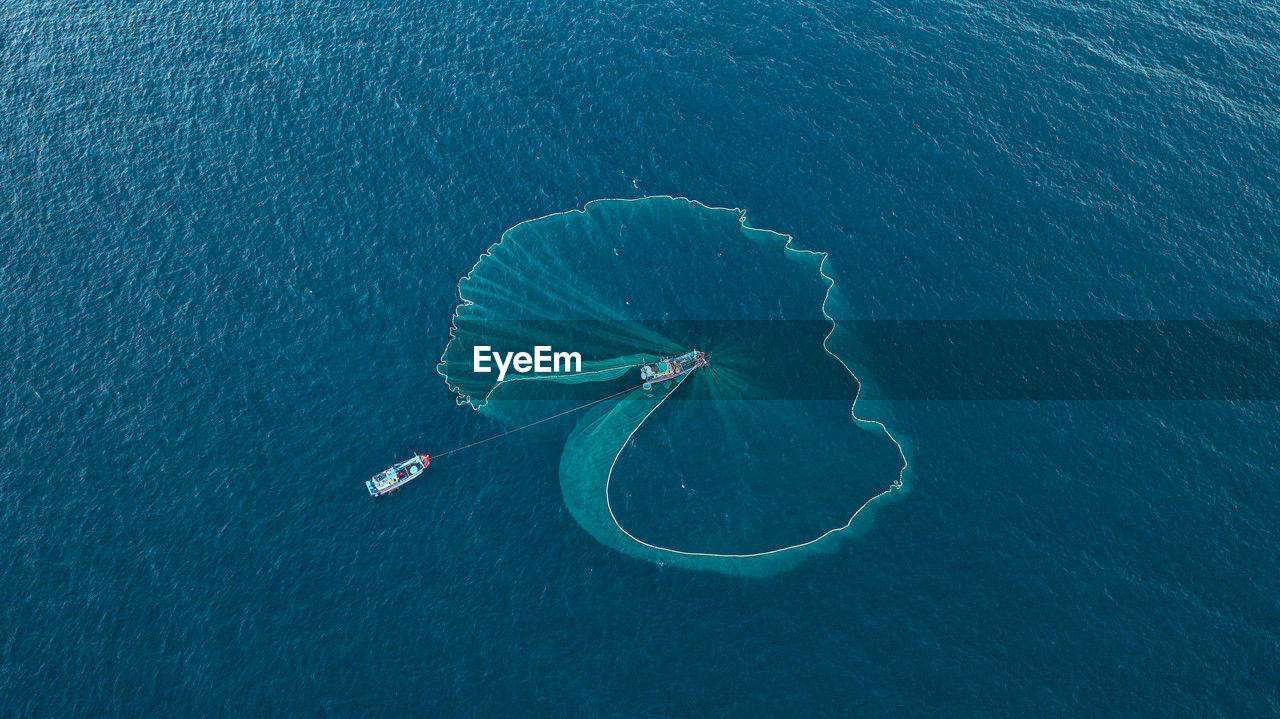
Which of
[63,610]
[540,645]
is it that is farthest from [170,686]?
[540,645]

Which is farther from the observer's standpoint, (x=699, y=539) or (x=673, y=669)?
(x=699, y=539)

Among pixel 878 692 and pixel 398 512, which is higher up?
pixel 398 512

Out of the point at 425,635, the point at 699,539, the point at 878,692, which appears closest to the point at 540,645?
the point at 425,635

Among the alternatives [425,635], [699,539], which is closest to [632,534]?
[699,539]

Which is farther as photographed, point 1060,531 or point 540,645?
point 1060,531

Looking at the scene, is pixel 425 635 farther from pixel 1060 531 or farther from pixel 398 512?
pixel 1060 531

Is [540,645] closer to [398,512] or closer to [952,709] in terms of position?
[398,512]

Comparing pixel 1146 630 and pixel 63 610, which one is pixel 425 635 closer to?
pixel 63 610
